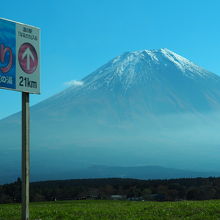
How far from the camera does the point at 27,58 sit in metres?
12.8

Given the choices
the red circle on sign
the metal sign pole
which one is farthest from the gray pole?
the red circle on sign

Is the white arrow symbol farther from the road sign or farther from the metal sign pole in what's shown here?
the metal sign pole

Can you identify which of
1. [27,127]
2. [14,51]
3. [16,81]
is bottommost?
[27,127]

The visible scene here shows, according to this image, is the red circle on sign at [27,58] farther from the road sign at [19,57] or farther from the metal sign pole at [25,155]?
the metal sign pole at [25,155]

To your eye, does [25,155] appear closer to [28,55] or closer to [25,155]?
[25,155]

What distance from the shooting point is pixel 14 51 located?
12.4 m

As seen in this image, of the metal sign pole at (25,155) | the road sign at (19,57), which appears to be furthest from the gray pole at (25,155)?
the road sign at (19,57)

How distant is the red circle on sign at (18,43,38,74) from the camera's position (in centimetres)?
1262

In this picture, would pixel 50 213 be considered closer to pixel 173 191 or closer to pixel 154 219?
pixel 154 219

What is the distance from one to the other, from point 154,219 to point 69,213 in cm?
295

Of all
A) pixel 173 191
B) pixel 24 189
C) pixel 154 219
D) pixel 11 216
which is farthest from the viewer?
pixel 173 191

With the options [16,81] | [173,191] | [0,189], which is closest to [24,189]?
[16,81]

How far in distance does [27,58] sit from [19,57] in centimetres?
30

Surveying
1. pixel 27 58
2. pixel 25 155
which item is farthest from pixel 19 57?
pixel 25 155
